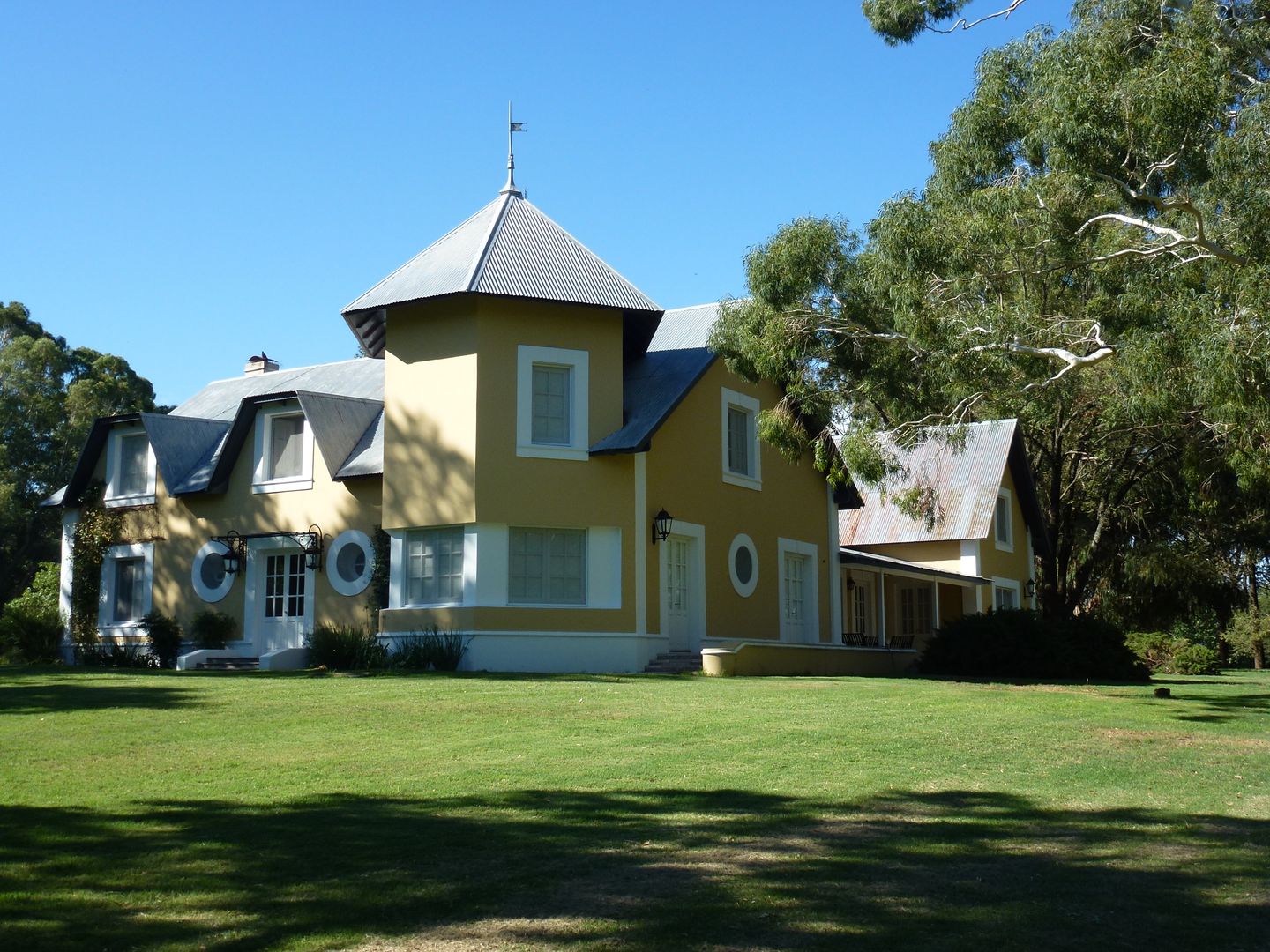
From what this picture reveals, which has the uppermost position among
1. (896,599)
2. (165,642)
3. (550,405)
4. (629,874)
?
(550,405)

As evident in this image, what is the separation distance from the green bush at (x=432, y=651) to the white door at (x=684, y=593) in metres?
3.93

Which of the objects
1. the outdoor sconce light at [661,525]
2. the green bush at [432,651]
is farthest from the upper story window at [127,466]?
the outdoor sconce light at [661,525]

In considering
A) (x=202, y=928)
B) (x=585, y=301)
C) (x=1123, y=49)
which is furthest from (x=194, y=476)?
(x=202, y=928)

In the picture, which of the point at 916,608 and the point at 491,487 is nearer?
the point at 491,487

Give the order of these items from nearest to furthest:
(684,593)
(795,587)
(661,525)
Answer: (661,525)
(684,593)
(795,587)

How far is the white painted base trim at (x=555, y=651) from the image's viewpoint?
19594mm

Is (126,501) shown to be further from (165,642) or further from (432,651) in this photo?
(432,651)

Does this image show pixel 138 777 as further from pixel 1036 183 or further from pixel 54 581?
pixel 54 581

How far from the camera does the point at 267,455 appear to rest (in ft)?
76.5

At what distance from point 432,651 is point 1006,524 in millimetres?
19717

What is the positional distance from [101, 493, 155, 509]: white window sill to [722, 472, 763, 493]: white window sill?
1108 centimetres

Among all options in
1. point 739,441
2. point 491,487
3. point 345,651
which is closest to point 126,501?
point 345,651

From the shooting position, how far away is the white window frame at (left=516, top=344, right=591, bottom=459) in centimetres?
2028

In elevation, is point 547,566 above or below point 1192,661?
above
